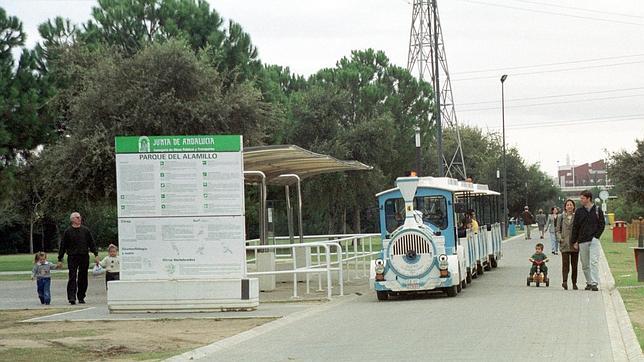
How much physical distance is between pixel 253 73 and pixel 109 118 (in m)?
10.5

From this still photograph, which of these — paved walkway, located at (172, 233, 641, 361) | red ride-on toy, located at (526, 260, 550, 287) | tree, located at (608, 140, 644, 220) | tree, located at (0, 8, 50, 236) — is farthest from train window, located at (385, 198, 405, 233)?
tree, located at (608, 140, 644, 220)

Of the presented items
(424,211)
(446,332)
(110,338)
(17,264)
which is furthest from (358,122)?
(446,332)

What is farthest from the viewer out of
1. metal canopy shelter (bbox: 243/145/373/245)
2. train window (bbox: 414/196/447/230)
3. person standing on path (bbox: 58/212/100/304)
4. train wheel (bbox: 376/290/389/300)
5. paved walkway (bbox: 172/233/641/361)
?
train window (bbox: 414/196/447/230)

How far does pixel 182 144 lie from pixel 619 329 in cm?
831

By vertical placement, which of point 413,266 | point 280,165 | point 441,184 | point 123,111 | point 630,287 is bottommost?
point 630,287

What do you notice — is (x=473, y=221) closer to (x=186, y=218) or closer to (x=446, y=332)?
(x=186, y=218)

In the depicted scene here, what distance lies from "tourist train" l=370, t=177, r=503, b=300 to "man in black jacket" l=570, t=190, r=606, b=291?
2.27 metres

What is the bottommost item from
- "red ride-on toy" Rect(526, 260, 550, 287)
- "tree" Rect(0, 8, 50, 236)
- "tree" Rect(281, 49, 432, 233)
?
"red ride-on toy" Rect(526, 260, 550, 287)

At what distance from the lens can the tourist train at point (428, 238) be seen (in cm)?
2011

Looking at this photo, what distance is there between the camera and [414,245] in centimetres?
2011

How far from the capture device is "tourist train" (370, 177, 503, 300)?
20.1 meters

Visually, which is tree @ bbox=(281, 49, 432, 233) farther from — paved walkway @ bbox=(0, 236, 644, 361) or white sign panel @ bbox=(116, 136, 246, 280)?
white sign panel @ bbox=(116, 136, 246, 280)

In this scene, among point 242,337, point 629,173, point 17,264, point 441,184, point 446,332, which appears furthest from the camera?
point 629,173

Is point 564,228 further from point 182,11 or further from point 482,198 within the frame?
point 182,11
